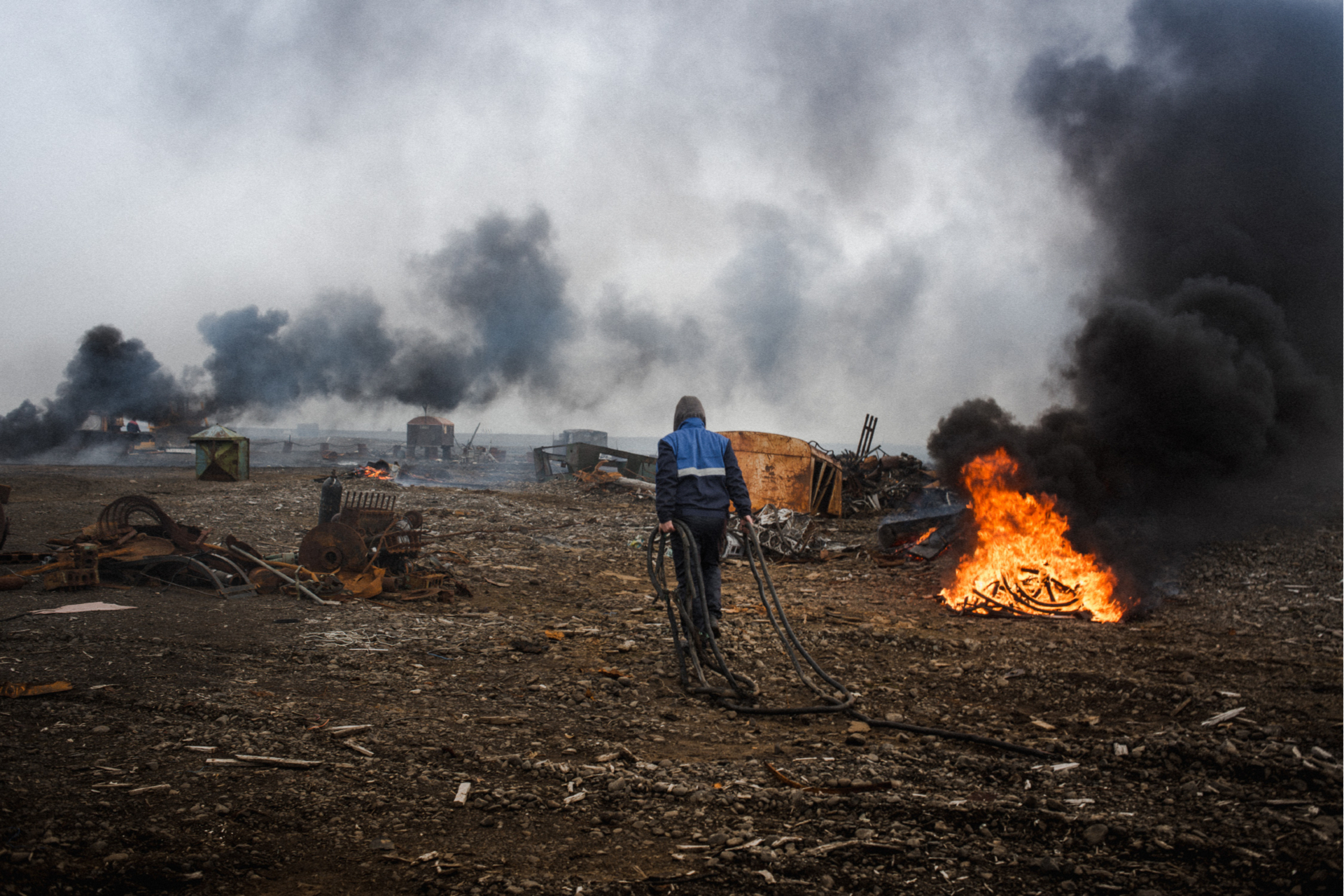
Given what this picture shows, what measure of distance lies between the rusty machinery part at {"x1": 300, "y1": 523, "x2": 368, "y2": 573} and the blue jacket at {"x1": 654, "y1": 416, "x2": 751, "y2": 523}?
13.8ft

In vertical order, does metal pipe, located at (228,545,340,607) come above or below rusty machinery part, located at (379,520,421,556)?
below

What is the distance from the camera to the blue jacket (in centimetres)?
569

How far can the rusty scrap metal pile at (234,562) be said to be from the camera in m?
7.39

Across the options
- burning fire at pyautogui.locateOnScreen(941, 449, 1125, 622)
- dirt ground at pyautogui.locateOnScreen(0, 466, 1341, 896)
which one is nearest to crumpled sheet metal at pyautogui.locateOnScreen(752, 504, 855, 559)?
burning fire at pyautogui.locateOnScreen(941, 449, 1125, 622)

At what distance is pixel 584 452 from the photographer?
24688 millimetres

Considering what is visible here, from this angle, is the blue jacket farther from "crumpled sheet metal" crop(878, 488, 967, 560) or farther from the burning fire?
"crumpled sheet metal" crop(878, 488, 967, 560)

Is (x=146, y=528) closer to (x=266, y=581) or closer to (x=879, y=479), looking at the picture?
(x=266, y=581)

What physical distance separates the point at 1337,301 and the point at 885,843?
15.7 metres

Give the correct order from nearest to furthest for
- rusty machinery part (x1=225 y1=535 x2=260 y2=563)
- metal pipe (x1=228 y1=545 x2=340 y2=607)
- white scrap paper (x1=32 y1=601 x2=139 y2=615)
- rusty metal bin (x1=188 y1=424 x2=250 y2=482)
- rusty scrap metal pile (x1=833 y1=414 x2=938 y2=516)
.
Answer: white scrap paper (x1=32 y1=601 x2=139 y2=615) → metal pipe (x1=228 y1=545 x2=340 y2=607) → rusty machinery part (x1=225 y1=535 x2=260 y2=563) → rusty scrap metal pile (x1=833 y1=414 x2=938 y2=516) → rusty metal bin (x1=188 y1=424 x2=250 y2=482)

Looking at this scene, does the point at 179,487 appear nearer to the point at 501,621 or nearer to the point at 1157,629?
the point at 501,621

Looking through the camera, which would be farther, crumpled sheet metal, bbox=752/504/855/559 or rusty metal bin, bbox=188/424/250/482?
rusty metal bin, bbox=188/424/250/482

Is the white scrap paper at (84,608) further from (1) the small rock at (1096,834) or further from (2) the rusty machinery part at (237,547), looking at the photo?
(1) the small rock at (1096,834)

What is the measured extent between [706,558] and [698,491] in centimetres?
62

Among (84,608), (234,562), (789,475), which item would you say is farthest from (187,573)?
(789,475)
